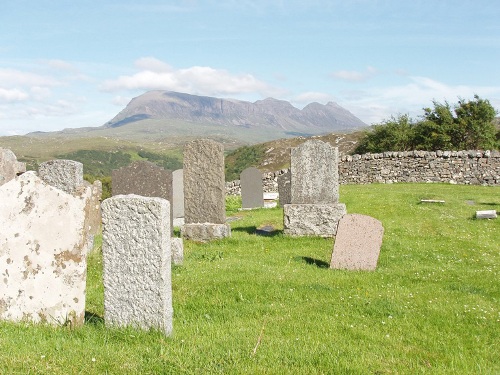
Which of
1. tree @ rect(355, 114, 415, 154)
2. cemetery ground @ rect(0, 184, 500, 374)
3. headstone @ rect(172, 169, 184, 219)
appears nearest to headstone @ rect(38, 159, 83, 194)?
cemetery ground @ rect(0, 184, 500, 374)

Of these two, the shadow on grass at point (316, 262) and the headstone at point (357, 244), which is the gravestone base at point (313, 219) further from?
the headstone at point (357, 244)

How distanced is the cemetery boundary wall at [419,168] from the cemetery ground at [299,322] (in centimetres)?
1892

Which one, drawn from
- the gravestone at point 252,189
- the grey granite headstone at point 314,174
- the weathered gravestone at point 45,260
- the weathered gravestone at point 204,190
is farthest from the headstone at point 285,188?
the weathered gravestone at point 45,260

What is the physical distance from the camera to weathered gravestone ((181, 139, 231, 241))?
1361 centimetres

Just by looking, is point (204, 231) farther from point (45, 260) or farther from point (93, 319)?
point (45, 260)

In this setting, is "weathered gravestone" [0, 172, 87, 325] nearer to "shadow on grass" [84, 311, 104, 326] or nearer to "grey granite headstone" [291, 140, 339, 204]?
"shadow on grass" [84, 311, 104, 326]

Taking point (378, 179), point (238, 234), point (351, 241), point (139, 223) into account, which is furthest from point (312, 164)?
point (378, 179)

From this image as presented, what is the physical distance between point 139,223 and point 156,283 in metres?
0.67

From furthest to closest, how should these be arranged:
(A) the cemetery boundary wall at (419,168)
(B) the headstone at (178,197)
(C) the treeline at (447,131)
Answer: (C) the treeline at (447,131), (A) the cemetery boundary wall at (419,168), (B) the headstone at (178,197)

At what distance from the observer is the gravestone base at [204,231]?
13.7 metres

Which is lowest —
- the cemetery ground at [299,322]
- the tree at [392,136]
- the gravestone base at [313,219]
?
the cemetery ground at [299,322]

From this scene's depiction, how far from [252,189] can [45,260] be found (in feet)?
60.4

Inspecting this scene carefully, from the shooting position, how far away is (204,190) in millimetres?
13719

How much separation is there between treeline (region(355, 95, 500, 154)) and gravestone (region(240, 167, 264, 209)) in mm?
16246
